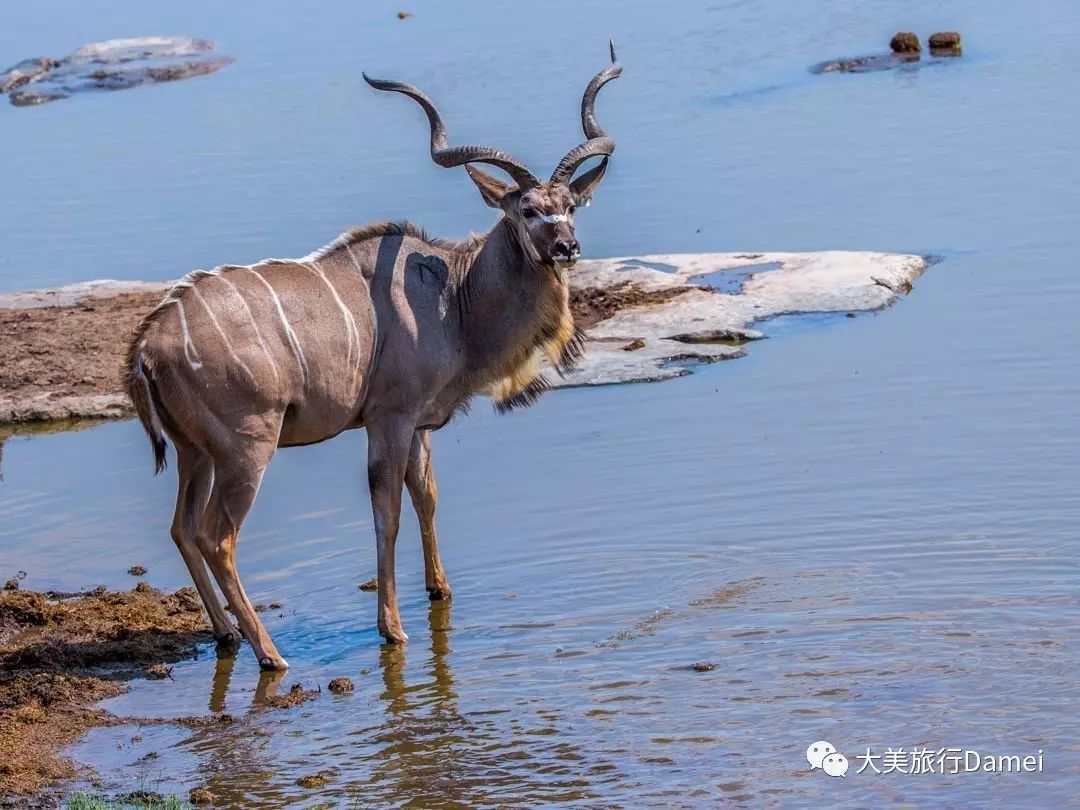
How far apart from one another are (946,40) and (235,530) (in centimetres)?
1720

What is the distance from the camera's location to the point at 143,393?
7.57 meters

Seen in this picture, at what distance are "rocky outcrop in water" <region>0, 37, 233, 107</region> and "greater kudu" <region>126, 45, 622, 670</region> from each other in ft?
65.9

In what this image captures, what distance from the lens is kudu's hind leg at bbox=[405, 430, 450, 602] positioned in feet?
27.8

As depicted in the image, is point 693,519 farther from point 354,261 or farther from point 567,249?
point 354,261

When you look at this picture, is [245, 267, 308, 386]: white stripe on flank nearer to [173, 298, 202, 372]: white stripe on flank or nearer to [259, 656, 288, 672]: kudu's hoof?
[173, 298, 202, 372]: white stripe on flank

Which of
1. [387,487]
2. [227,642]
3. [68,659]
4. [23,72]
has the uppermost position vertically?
[23,72]

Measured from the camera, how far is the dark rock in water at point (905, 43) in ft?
74.6

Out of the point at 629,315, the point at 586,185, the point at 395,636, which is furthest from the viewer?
the point at 629,315

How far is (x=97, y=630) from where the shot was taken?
8.17 m

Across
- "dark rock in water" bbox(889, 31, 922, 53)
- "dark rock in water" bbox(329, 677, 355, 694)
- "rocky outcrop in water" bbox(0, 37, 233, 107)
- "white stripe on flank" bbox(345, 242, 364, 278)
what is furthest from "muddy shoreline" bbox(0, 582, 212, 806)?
"rocky outcrop in water" bbox(0, 37, 233, 107)

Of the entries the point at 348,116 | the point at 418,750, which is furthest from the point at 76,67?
the point at 418,750

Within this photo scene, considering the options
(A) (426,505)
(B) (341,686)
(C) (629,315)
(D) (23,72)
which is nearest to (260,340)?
(A) (426,505)

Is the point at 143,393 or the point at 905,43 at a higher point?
the point at 143,393

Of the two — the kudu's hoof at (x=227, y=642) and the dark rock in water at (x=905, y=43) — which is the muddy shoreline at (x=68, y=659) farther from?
the dark rock in water at (x=905, y=43)
